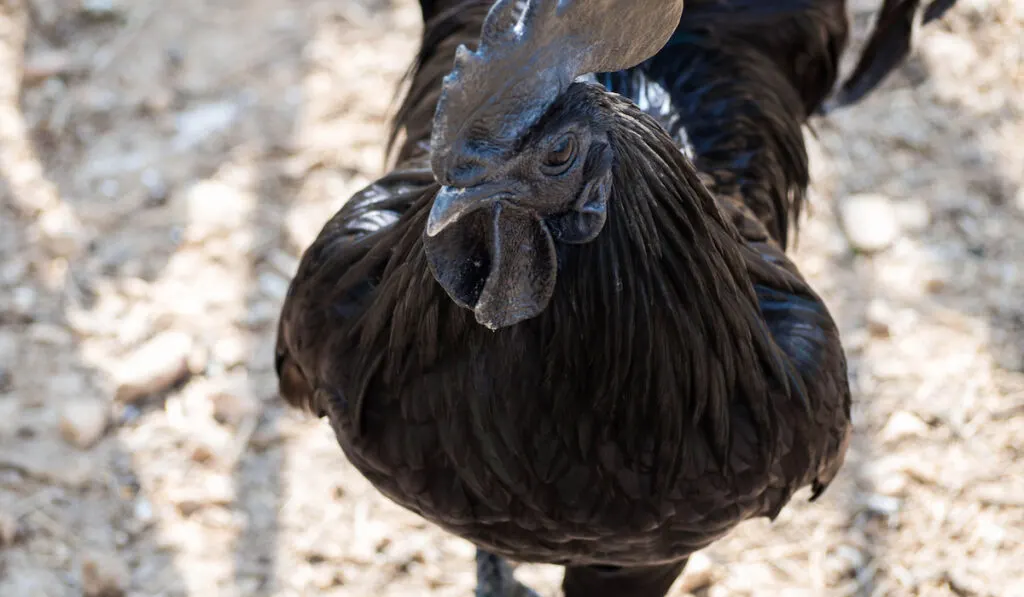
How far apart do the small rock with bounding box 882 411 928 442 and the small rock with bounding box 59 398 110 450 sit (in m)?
2.50

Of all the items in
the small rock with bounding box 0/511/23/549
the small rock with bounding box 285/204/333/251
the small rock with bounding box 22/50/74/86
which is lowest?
the small rock with bounding box 0/511/23/549

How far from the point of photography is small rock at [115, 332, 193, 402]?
12.2 ft

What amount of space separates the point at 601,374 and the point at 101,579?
1.92 metres

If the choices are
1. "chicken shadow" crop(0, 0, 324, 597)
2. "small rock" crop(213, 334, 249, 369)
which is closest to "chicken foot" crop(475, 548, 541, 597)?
"chicken shadow" crop(0, 0, 324, 597)

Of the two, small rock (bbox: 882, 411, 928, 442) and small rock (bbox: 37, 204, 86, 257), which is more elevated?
small rock (bbox: 37, 204, 86, 257)

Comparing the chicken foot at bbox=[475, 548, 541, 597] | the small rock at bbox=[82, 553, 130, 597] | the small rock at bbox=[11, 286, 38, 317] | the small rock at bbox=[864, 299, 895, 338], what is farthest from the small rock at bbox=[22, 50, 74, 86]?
the small rock at bbox=[864, 299, 895, 338]

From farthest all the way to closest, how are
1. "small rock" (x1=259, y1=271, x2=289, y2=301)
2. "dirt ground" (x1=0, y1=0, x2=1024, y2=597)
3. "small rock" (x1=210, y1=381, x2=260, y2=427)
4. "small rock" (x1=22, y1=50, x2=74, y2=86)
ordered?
"small rock" (x1=22, y1=50, x2=74, y2=86), "small rock" (x1=259, y1=271, x2=289, y2=301), "small rock" (x1=210, y1=381, x2=260, y2=427), "dirt ground" (x1=0, y1=0, x2=1024, y2=597)

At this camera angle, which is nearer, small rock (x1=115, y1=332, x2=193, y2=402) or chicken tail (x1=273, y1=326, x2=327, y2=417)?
chicken tail (x1=273, y1=326, x2=327, y2=417)

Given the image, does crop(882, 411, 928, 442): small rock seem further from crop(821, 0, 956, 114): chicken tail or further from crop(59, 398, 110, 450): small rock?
crop(59, 398, 110, 450): small rock

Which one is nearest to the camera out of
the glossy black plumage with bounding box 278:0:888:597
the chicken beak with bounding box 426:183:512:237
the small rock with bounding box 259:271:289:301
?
the chicken beak with bounding box 426:183:512:237

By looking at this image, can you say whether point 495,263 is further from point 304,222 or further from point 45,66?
point 45,66

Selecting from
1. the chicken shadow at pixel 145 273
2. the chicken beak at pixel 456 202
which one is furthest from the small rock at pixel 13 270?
the chicken beak at pixel 456 202

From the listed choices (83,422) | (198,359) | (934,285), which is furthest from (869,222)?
(83,422)

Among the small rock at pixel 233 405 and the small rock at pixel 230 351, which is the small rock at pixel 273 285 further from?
the small rock at pixel 233 405
